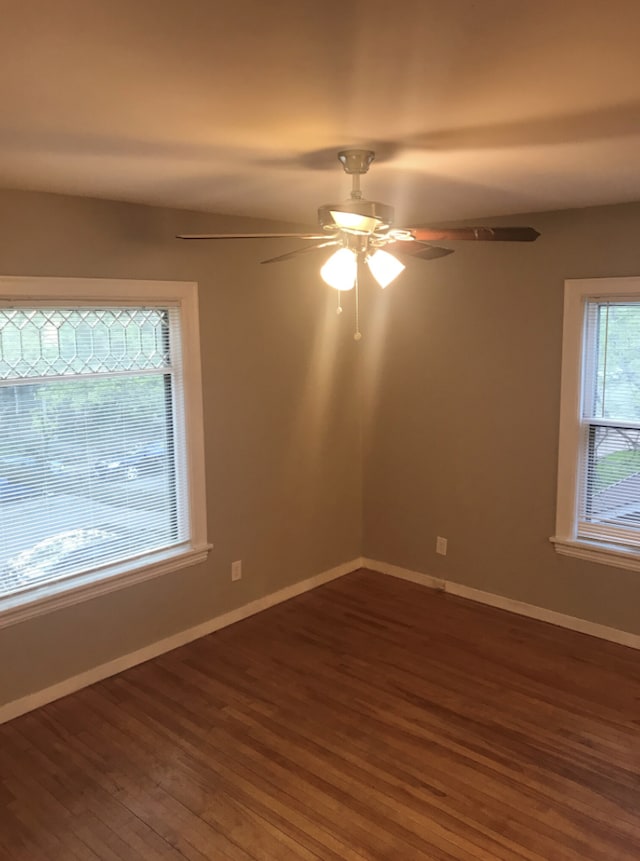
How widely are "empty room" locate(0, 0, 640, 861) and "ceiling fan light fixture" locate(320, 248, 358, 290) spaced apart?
0.01 metres

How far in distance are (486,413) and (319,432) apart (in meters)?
1.12

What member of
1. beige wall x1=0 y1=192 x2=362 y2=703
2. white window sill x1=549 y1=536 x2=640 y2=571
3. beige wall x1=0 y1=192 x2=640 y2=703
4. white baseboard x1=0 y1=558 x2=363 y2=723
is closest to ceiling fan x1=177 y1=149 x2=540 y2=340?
beige wall x1=0 y1=192 x2=362 y2=703

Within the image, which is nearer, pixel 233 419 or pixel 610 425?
pixel 610 425

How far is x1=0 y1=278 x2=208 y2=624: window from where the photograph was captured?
321 centimetres

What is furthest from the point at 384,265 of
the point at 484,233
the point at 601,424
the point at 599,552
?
the point at 599,552

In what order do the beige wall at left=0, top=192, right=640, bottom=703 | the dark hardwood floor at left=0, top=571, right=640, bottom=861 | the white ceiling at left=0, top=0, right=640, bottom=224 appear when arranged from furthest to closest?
the beige wall at left=0, top=192, right=640, bottom=703, the dark hardwood floor at left=0, top=571, right=640, bottom=861, the white ceiling at left=0, top=0, right=640, bottom=224

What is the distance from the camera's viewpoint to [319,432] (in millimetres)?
4699

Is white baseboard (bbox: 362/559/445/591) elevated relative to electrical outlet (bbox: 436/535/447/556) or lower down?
lower down

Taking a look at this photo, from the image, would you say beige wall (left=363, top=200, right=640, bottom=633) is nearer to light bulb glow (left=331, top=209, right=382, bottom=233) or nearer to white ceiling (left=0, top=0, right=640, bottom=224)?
white ceiling (left=0, top=0, right=640, bottom=224)

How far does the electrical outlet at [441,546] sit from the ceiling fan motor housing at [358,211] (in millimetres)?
2685

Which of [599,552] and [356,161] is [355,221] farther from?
[599,552]

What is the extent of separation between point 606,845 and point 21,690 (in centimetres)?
260

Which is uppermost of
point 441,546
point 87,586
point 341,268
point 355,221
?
point 355,221

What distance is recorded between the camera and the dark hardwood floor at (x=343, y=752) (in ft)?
8.23
